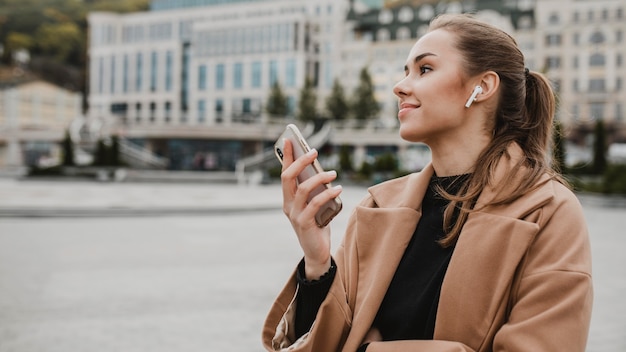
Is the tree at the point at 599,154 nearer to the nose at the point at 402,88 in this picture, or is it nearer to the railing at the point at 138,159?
the nose at the point at 402,88

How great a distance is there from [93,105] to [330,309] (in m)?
92.8

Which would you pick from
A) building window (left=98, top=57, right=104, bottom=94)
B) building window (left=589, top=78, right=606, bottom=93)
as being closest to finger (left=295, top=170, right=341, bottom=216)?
building window (left=589, top=78, right=606, bottom=93)

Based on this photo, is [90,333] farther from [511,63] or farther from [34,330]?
[511,63]

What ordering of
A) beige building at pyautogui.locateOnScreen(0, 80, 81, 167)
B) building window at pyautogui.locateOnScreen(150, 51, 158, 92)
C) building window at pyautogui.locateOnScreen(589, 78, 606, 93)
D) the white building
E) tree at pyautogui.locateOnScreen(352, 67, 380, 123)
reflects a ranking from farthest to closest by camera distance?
1. building window at pyautogui.locateOnScreen(150, 51, 158, 92)
2. the white building
3. tree at pyautogui.locateOnScreen(352, 67, 380, 123)
4. building window at pyautogui.locateOnScreen(589, 78, 606, 93)
5. beige building at pyautogui.locateOnScreen(0, 80, 81, 167)

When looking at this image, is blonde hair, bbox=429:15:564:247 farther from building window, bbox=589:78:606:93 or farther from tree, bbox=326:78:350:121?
building window, bbox=589:78:606:93

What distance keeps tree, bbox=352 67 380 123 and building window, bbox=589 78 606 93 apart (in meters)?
23.9

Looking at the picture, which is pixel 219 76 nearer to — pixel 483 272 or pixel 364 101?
pixel 364 101

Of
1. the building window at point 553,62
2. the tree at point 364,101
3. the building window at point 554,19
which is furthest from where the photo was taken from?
the building window at point 554,19

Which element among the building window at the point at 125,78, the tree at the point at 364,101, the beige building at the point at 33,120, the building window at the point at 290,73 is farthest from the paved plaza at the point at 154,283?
the building window at the point at 125,78

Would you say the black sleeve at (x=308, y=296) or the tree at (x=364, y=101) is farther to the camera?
the tree at (x=364, y=101)

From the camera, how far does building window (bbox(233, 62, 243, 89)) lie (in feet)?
257

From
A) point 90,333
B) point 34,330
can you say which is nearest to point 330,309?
point 90,333

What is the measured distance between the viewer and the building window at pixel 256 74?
252 ft

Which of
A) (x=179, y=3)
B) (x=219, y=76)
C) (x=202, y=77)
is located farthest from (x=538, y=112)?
(x=179, y=3)
